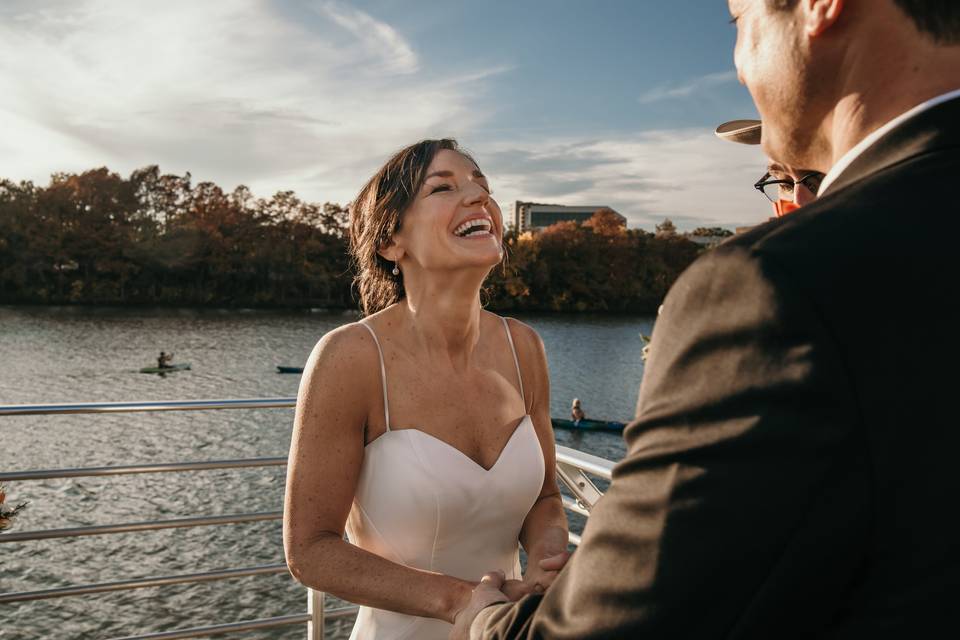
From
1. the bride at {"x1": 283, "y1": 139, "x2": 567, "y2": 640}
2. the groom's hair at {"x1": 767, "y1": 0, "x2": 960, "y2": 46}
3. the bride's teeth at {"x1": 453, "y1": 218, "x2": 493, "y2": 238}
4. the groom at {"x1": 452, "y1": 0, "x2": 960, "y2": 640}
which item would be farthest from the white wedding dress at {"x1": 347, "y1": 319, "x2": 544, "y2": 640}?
the groom's hair at {"x1": 767, "y1": 0, "x2": 960, "y2": 46}

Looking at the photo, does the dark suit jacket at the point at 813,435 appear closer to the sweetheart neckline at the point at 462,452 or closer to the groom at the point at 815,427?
the groom at the point at 815,427

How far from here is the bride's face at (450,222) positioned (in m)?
2.18

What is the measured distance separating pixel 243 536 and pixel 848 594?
20659mm

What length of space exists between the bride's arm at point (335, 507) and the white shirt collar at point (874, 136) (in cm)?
134

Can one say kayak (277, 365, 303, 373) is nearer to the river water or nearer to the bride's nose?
the river water

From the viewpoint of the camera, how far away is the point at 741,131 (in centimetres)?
259

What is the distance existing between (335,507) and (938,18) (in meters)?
1.71

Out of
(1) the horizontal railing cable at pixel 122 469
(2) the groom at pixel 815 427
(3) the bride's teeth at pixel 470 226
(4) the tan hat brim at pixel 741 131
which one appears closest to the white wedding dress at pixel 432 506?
(3) the bride's teeth at pixel 470 226

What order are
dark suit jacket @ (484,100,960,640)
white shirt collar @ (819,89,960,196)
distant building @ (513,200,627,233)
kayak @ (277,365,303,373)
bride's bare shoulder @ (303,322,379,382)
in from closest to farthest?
dark suit jacket @ (484,100,960,640) → white shirt collar @ (819,89,960,196) → bride's bare shoulder @ (303,322,379,382) → kayak @ (277,365,303,373) → distant building @ (513,200,627,233)

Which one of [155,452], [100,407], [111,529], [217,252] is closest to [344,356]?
[100,407]

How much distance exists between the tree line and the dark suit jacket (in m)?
70.8

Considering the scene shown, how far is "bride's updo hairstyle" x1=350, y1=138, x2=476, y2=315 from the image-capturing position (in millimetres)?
2246

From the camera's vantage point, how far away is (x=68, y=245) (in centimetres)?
7631

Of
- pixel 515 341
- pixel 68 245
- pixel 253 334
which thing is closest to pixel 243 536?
pixel 515 341
